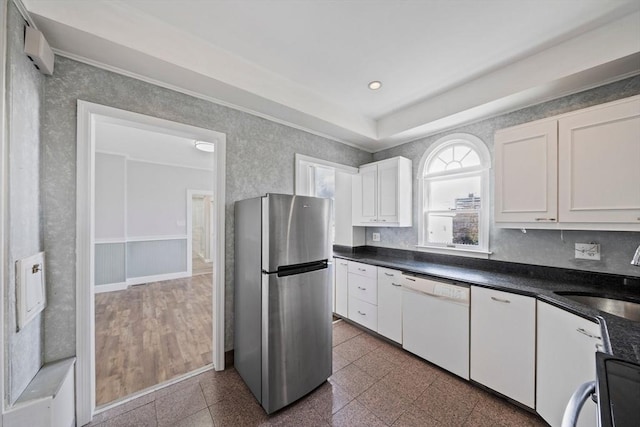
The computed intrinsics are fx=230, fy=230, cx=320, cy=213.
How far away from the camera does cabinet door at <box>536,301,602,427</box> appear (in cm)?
132

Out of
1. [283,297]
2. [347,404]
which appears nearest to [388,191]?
[283,297]

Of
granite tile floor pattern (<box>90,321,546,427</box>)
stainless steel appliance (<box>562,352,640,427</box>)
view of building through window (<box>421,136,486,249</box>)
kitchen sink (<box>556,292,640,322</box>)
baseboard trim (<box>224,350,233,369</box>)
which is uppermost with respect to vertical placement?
view of building through window (<box>421,136,486,249</box>)

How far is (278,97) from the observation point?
2.26 metres

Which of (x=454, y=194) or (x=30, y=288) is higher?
(x=454, y=194)

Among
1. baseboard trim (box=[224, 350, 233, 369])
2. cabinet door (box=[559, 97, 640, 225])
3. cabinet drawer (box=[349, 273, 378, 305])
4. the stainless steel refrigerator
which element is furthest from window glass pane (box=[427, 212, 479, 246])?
baseboard trim (box=[224, 350, 233, 369])

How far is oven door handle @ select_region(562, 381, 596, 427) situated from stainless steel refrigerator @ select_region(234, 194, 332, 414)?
4.80 ft

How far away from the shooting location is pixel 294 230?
182 cm

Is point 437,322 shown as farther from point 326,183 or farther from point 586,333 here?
point 326,183

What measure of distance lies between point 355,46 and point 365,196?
1925 millimetres

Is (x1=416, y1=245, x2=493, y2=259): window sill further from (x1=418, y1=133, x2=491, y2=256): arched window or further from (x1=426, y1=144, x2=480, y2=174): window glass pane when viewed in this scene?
(x1=426, y1=144, x2=480, y2=174): window glass pane

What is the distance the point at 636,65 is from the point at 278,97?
274cm

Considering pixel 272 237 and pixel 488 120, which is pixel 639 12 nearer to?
pixel 488 120

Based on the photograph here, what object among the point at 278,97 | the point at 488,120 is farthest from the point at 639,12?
the point at 278,97

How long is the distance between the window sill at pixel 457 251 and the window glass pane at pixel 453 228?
0.33ft
